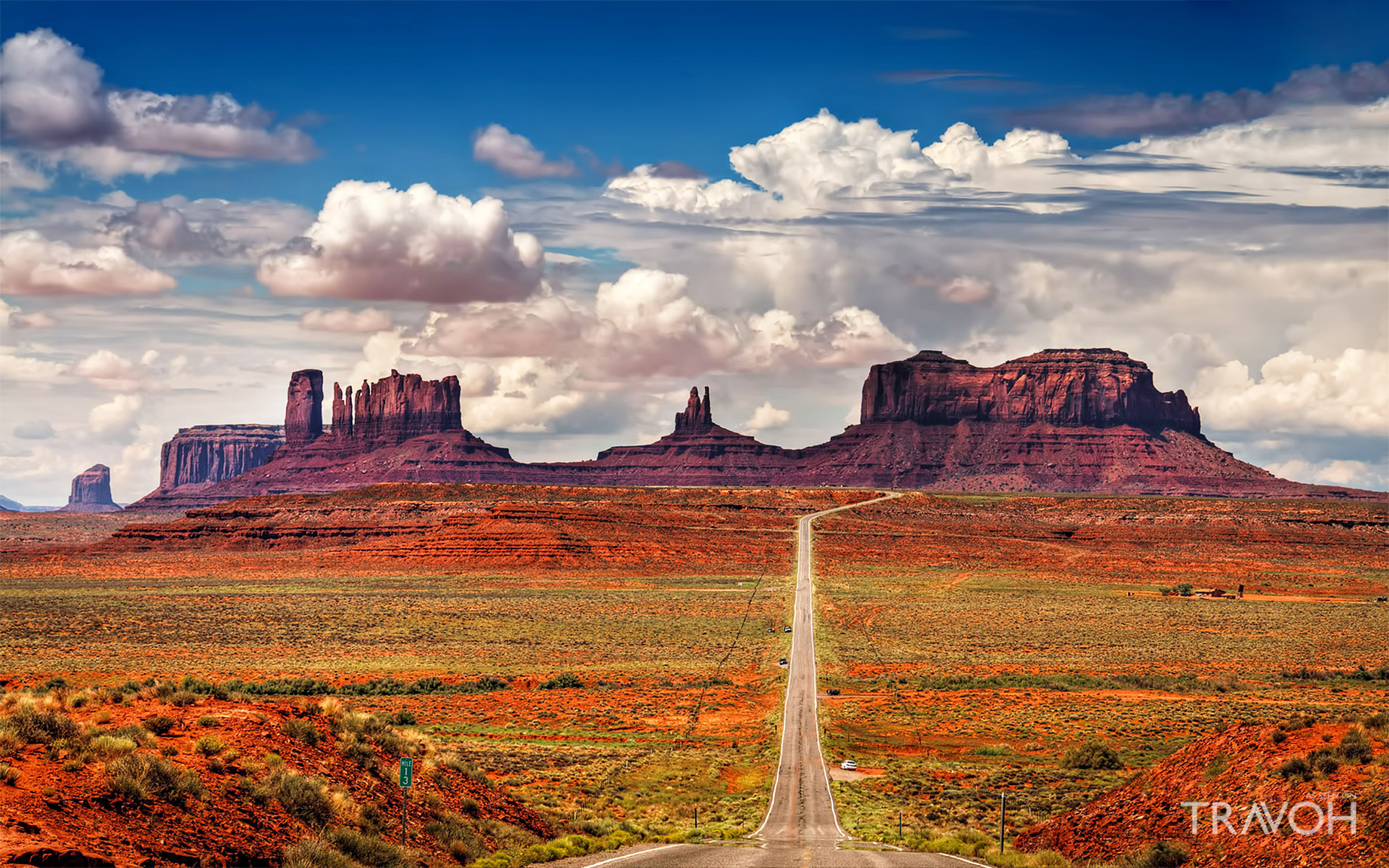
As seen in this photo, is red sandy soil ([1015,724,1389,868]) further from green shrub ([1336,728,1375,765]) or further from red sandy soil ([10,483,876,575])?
red sandy soil ([10,483,876,575])

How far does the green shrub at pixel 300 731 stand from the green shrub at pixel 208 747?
6.93 ft

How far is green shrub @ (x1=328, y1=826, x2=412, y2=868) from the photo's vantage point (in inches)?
703

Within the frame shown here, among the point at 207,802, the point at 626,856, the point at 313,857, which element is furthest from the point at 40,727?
the point at 626,856

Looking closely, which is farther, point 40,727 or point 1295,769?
point 1295,769

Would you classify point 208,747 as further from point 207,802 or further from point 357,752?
point 357,752

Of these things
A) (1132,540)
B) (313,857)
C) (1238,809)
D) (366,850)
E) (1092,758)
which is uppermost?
(1132,540)

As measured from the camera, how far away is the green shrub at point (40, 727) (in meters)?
17.4

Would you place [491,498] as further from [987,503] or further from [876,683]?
[876,683]

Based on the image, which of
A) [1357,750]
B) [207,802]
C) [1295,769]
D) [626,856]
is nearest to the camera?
[207,802]

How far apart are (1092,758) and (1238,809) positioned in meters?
17.7

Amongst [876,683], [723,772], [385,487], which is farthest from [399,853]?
[385,487]

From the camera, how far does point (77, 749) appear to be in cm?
1742

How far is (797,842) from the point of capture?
26.2m

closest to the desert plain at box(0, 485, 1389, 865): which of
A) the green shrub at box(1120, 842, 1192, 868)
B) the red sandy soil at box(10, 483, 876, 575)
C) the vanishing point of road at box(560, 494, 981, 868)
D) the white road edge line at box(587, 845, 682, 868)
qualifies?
the green shrub at box(1120, 842, 1192, 868)
